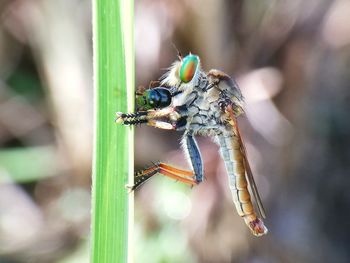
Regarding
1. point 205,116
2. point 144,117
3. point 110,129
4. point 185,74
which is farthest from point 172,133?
point 110,129

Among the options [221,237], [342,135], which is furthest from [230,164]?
[342,135]

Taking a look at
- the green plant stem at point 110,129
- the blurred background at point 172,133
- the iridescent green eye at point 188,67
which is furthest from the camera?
the blurred background at point 172,133

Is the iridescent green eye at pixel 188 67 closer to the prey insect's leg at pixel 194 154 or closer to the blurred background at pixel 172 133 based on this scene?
the prey insect's leg at pixel 194 154

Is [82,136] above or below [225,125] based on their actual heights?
above

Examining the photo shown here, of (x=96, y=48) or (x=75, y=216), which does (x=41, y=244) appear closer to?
(x=75, y=216)

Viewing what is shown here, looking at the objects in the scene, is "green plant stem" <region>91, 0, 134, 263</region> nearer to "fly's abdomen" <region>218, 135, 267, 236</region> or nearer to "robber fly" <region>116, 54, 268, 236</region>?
"robber fly" <region>116, 54, 268, 236</region>

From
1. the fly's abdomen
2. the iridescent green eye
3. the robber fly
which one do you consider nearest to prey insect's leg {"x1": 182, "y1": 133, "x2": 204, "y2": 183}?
the robber fly

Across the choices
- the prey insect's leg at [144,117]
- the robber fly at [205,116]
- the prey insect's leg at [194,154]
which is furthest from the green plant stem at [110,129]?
the prey insect's leg at [194,154]

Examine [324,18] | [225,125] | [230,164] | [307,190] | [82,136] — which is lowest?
[230,164]

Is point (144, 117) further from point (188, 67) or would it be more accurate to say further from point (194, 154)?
point (194, 154)
